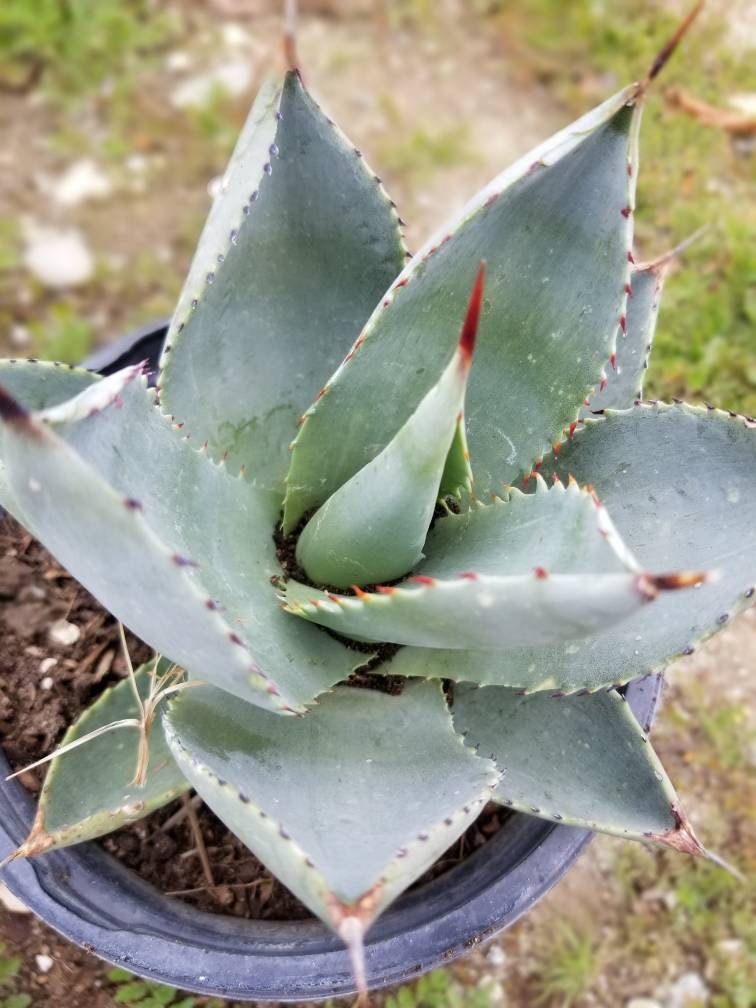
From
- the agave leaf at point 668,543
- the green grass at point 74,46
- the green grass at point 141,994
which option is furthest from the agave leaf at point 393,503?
the green grass at point 74,46

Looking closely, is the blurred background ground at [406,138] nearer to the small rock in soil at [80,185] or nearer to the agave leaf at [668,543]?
the small rock in soil at [80,185]

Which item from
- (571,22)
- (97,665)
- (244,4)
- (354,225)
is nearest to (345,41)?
(244,4)

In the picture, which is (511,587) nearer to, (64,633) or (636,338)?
(636,338)

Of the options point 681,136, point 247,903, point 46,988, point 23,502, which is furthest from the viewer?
point 681,136

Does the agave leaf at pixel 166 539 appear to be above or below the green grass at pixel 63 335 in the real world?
above

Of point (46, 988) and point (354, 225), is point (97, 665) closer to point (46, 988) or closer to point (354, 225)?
point (46, 988)

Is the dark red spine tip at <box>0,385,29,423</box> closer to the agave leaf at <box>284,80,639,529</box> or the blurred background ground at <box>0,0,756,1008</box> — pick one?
the agave leaf at <box>284,80,639,529</box>

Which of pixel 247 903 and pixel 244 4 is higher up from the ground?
pixel 244 4

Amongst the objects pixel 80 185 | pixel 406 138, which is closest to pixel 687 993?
pixel 406 138
